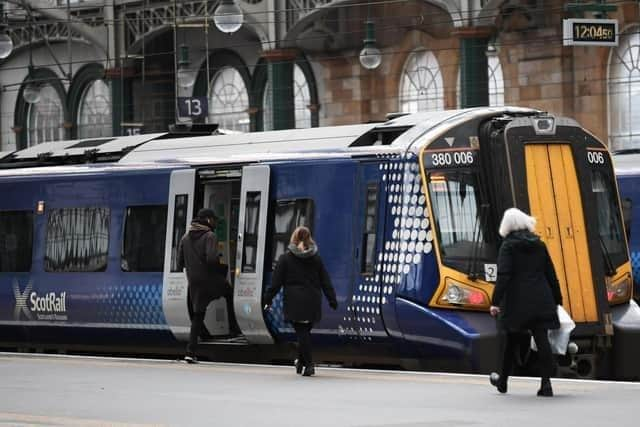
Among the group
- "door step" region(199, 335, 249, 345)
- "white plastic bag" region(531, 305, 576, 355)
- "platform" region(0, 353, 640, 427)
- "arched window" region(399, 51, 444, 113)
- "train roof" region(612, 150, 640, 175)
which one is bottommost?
"platform" region(0, 353, 640, 427)

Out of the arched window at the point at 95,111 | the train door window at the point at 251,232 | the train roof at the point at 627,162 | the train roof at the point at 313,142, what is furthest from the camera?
the arched window at the point at 95,111

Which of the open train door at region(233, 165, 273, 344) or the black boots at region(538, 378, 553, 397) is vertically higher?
the open train door at region(233, 165, 273, 344)

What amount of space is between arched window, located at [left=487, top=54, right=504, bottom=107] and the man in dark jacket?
61.5ft

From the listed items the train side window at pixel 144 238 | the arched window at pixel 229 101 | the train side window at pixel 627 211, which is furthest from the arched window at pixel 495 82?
the train side window at pixel 144 238

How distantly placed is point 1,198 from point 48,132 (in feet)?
83.3

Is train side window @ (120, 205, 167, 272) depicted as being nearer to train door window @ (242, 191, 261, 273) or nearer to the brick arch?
train door window @ (242, 191, 261, 273)

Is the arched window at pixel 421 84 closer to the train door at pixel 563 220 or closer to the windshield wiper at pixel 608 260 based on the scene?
the windshield wiper at pixel 608 260

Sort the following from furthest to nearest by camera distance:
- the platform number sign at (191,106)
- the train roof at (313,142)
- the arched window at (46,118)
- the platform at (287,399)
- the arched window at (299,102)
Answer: the arched window at (46,118), the arched window at (299,102), the platform number sign at (191,106), the train roof at (313,142), the platform at (287,399)

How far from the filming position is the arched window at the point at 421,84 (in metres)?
37.8

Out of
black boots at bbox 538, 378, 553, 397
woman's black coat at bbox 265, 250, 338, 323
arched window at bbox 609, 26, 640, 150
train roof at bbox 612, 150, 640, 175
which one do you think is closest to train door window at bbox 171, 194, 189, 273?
woman's black coat at bbox 265, 250, 338, 323

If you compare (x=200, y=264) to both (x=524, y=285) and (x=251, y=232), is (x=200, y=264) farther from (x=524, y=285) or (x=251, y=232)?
(x=524, y=285)

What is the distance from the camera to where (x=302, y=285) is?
16281 millimetres

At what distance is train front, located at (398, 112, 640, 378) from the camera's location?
54.4ft

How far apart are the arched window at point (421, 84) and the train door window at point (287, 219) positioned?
1952 cm
